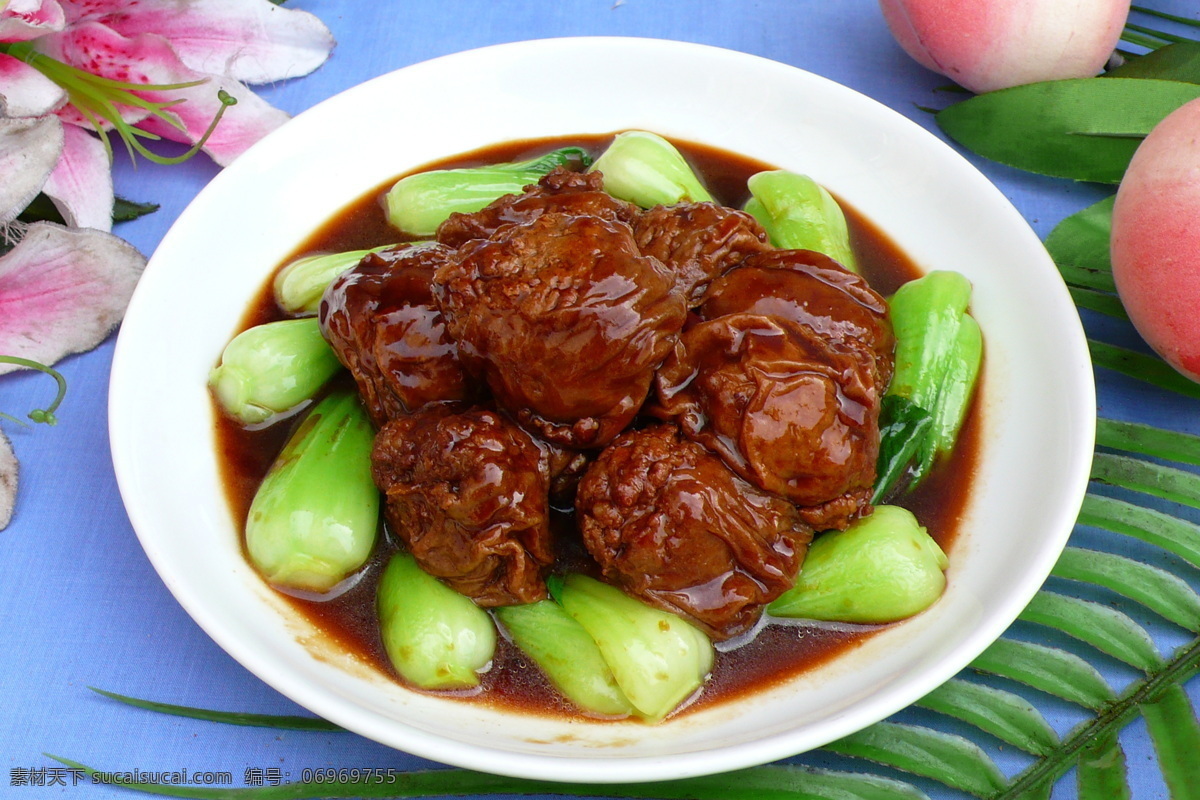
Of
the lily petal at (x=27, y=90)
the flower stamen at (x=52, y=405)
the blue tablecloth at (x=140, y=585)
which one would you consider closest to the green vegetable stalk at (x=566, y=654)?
the blue tablecloth at (x=140, y=585)

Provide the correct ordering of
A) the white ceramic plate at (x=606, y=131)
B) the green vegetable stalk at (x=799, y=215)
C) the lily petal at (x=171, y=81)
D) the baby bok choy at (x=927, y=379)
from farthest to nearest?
the lily petal at (x=171, y=81), the green vegetable stalk at (x=799, y=215), the baby bok choy at (x=927, y=379), the white ceramic plate at (x=606, y=131)

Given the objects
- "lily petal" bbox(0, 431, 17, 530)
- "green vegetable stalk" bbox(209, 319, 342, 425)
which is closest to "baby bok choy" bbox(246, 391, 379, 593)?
"green vegetable stalk" bbox(209, 319, 342, 425)

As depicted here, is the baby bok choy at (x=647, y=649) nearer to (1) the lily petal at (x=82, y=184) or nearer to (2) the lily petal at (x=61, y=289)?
(2) the lily petal at (x=61, y=289)

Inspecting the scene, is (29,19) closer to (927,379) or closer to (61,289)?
(61,289)

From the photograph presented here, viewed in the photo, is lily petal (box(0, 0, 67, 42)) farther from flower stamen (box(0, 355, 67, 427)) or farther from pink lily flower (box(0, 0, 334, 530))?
flower stamen (box(0, 355, 67, 427))

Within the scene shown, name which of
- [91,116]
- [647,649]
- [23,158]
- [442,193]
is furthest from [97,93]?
[647,649]
